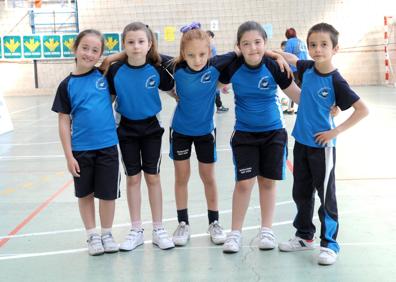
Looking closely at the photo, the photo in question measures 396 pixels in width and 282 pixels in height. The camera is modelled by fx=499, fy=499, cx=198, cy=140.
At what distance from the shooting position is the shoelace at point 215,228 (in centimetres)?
309

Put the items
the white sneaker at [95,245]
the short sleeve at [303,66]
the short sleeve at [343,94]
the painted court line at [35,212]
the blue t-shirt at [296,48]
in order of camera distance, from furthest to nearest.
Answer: the blue t-shirt at [296,48]
the painted court line at [35,212]
the white sneaker at [95,245]
the short sleeve at [303,66]
the short sleeve at [343,94]

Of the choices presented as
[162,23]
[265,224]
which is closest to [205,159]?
[265,224]

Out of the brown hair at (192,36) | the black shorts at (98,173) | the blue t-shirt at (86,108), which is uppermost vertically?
the brown hair at (192,36)

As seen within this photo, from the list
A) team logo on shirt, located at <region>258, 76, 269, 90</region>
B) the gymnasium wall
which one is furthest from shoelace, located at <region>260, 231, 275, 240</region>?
the gymnasium wall

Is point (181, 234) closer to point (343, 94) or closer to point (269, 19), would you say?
point (343, 94)

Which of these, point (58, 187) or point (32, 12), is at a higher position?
point (32, 12)

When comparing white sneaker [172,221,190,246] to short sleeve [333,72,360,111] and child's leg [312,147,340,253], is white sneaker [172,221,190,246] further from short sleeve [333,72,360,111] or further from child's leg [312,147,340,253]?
short sleeve [333,72,360,111]

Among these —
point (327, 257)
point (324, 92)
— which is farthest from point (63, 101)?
point (327, 257)

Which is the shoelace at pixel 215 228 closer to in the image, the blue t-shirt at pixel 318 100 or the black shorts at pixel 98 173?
the black shorts at pixel 98 173

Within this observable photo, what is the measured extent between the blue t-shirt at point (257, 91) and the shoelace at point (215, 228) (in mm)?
646

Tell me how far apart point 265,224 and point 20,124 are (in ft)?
22.9

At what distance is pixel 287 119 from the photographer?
27.7 ft

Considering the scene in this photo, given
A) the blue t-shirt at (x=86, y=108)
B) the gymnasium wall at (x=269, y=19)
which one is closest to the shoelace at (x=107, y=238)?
the blue t-shirt at (x=86, y=108)

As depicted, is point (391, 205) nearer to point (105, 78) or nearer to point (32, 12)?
point (105, 78)
